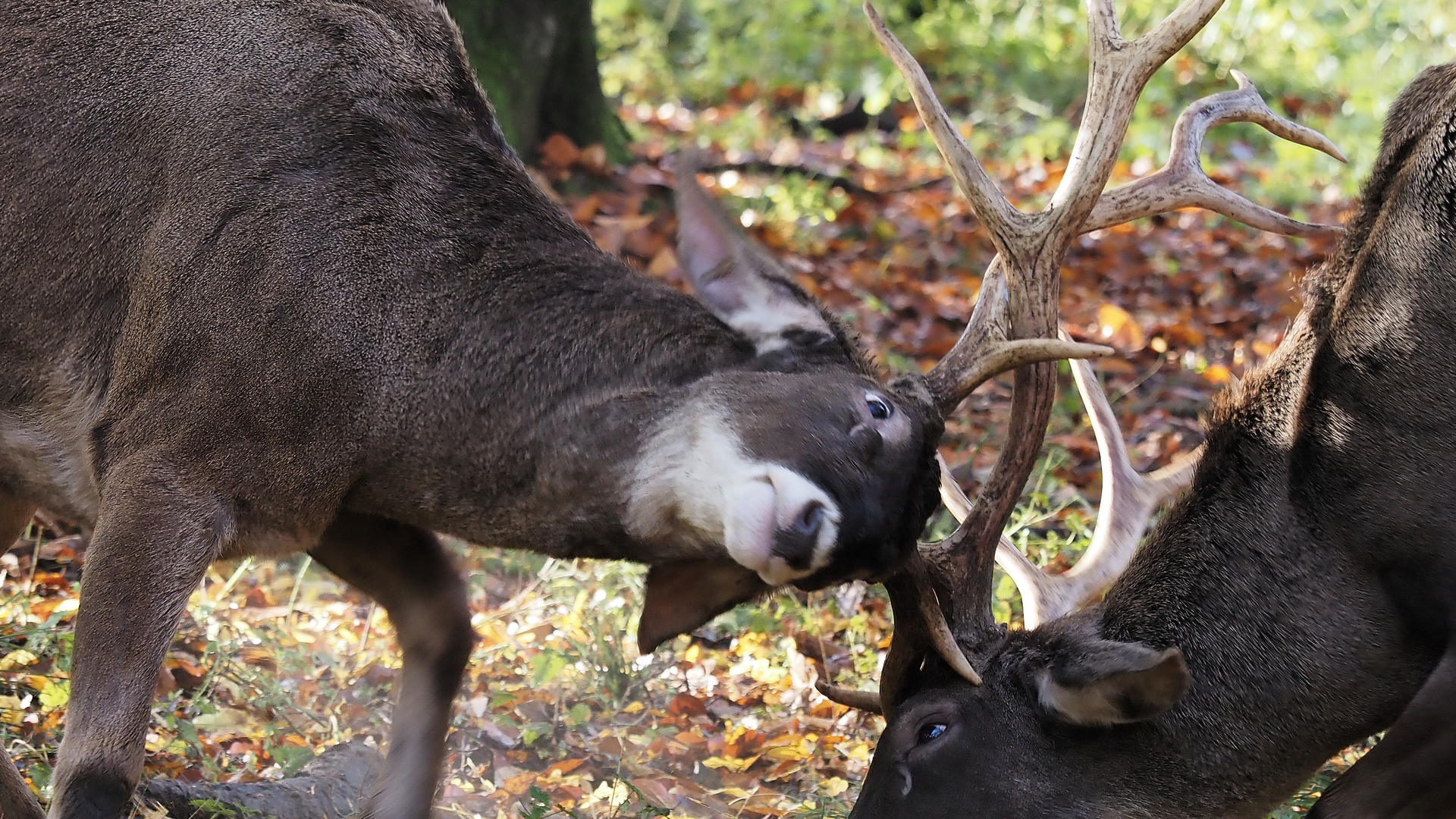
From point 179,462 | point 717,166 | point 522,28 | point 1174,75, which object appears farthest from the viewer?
point 1174,75

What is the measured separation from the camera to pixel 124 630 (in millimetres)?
3857

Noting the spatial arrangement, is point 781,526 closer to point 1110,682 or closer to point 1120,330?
point 1110,682

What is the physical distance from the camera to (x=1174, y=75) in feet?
48.9

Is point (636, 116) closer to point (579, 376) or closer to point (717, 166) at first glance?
point (717, 166)

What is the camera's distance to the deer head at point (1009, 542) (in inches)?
168

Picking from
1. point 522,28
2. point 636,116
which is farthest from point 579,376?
point 636,116

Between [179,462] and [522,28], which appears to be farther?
[522,28]

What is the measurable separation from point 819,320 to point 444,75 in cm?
133

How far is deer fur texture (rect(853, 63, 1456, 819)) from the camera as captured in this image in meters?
4.25

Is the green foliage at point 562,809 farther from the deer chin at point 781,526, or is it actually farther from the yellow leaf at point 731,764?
the deer chin at point 781,526

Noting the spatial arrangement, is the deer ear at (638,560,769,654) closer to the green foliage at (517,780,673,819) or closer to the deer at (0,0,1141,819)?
the deer at (0,0,1141,819)

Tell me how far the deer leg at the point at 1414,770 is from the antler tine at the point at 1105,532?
100 centimetres

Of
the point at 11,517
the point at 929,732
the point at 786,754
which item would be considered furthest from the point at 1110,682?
the point at 11,517

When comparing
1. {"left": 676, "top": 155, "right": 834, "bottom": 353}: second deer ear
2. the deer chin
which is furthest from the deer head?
the deer chin
